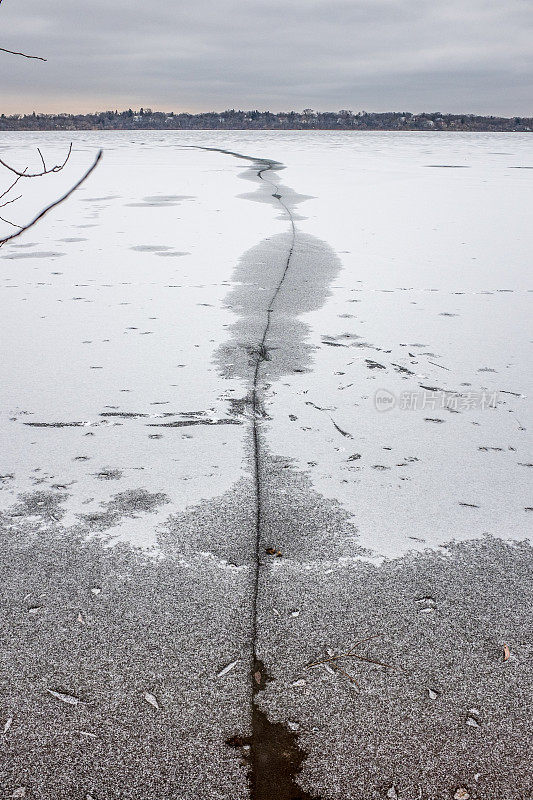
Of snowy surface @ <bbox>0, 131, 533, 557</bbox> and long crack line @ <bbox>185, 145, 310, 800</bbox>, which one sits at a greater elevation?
snowy surface @ <bbox>0, 131, 533, 557</bbox>

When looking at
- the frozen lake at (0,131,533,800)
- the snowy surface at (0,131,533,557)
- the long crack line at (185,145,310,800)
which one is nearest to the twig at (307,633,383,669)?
the frozen lake at (0,131,533,800)

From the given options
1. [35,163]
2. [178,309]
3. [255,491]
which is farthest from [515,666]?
[35,163]

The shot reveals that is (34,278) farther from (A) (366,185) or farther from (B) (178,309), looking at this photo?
(A) (366,185)

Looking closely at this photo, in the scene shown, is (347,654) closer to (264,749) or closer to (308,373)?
(264,749)

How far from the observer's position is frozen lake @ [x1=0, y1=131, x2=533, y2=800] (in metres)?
1.62

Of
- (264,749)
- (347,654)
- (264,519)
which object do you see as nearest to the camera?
(264,749)

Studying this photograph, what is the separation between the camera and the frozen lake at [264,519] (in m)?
1.62

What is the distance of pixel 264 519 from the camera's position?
248 cm

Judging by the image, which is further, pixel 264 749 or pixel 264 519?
pixel 264 519

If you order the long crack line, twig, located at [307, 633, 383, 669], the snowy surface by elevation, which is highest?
the snowy surface

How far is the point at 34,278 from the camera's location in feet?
20.7

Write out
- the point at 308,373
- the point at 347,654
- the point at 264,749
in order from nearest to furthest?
the point at 264,749, the point at 347,654, the point at 308,373

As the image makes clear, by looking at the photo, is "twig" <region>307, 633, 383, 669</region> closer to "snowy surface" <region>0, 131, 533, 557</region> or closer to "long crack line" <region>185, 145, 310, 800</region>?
"long crack line" <region>185, 145, 310, 800</region>

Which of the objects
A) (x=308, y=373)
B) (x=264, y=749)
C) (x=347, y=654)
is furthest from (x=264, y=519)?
(x=308, y=373)
